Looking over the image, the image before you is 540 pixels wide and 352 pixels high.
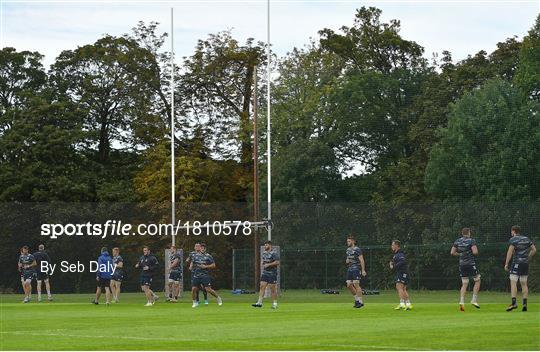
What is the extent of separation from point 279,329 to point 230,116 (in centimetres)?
4803

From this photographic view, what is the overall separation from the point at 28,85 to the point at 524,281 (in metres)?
46.2

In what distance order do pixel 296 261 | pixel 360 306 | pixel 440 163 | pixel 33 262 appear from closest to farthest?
pixel 360 306, pixel 33 262, pixel 296 261, pixel 440 163

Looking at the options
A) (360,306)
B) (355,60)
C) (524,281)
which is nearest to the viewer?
(524,281)

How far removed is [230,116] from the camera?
6900 cm

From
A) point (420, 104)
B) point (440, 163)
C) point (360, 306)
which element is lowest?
point (360, 306)

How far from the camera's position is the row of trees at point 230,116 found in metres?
63.6

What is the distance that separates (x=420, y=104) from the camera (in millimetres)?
65438

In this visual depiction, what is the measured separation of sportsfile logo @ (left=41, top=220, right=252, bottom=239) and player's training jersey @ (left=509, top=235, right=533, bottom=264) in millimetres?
24269

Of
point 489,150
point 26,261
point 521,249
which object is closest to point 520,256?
point 521,249

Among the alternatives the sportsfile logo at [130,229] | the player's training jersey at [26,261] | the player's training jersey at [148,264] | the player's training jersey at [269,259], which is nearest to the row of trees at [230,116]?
the sportsfile logo at [130,229]

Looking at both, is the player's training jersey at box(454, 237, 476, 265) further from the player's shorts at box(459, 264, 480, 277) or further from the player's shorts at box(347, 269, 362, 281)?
the player's shorts at box(347, 269, 362, 281)

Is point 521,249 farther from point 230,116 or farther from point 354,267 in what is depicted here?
point 230,116

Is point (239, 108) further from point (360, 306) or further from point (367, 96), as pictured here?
point (360, 306)

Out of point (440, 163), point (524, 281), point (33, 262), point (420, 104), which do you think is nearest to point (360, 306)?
point (524, 281)
